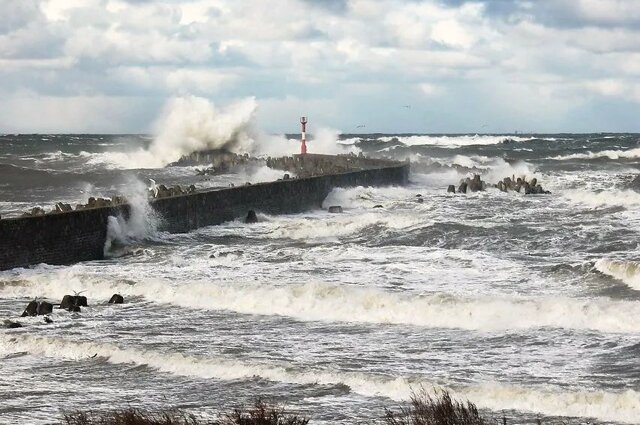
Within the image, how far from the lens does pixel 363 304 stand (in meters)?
15.4

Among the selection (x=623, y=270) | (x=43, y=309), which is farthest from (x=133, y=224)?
(x=623, y=270)

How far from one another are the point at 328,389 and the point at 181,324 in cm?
427

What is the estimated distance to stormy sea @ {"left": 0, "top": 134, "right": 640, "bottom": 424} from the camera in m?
10.4

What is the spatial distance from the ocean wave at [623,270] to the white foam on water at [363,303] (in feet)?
7.13

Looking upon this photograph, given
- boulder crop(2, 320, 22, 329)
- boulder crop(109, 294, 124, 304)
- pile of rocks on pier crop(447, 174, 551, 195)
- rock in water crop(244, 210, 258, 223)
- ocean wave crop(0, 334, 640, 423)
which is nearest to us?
ocean wave crop(0, 334, 640, 423)

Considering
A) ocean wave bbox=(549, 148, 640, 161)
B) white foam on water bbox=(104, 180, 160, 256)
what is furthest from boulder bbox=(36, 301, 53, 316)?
ocean wave bbox=(549, 148, 640, 161)

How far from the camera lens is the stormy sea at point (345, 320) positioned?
1041 centimetres

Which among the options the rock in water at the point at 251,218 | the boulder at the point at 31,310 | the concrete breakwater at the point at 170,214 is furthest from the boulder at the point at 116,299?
the rock in water at the point at 251,218

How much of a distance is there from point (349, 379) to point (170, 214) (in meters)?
14.6

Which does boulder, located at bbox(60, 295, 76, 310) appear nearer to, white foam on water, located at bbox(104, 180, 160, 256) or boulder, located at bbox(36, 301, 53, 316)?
boulder, located at bbox(36, 301, 53, 316)

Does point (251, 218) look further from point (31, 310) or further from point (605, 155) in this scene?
point (605, 155)

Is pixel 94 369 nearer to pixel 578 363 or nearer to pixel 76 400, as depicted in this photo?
pixel 76 400

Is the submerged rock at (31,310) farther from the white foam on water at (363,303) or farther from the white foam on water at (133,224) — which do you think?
the white foam on water at (133,224)

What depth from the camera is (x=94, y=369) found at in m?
11.8
